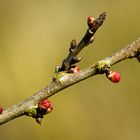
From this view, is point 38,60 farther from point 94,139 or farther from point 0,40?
point 94,139

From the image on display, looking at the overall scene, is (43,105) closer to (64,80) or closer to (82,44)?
(64,80)

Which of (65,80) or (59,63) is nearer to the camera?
(65,80)

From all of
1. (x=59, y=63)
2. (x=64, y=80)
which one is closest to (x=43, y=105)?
(x=64, y=80)

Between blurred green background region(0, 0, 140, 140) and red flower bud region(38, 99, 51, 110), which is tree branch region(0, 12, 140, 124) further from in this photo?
blurred green background region(0, 0, 140, 140)

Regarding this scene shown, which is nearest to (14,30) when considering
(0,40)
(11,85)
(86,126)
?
(0,40)

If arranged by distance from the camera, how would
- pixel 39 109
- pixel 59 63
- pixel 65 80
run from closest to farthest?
pixel 65 80, pixel 39 109, pixel 59 63

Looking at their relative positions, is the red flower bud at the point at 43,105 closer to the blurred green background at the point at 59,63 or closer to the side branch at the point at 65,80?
the side branch at the point at 65,80

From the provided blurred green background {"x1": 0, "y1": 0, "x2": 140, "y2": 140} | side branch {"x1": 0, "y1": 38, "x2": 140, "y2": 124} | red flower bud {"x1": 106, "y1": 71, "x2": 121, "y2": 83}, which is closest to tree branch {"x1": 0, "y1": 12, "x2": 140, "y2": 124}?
side branch {"x1": 0, "y1": 38, "x2": 140, "y2": 124}
